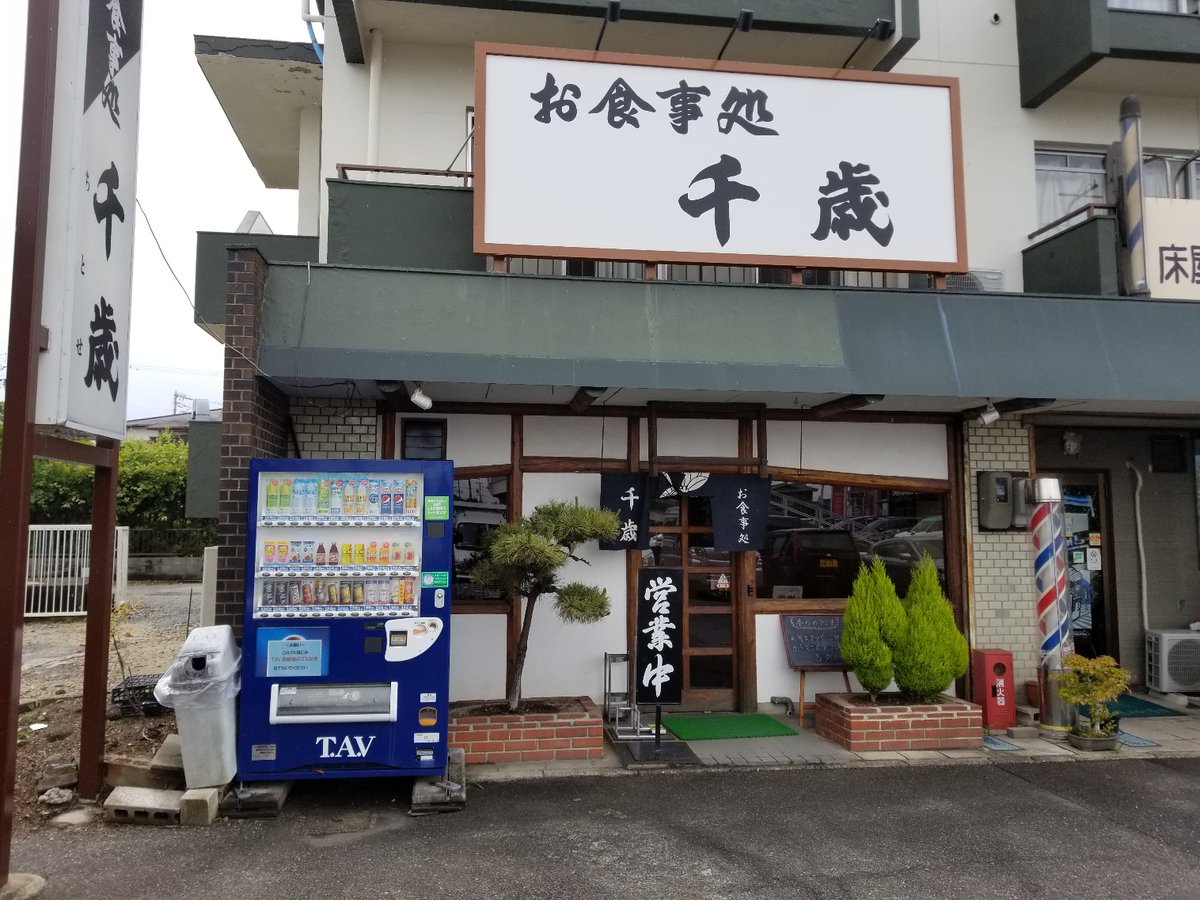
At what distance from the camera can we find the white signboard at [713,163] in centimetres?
761

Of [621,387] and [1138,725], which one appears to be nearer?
[621,387]

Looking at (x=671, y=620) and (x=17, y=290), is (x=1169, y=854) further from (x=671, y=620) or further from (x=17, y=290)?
(x=17, y=290)

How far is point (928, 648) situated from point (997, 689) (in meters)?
1.29

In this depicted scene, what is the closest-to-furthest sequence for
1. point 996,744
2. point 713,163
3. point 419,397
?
point 419,397, point 996,744, point 713,163

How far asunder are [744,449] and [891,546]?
2.10 meters

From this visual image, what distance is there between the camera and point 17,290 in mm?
4688

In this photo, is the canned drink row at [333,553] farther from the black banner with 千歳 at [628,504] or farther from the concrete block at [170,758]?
the black banner with 千歳 at [628,504]

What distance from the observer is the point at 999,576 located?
9000mm

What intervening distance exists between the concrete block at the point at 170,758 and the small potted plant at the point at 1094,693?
25.0 ft

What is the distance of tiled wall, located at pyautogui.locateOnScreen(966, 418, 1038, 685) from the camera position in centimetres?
895

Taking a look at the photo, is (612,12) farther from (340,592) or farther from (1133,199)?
(340,592)

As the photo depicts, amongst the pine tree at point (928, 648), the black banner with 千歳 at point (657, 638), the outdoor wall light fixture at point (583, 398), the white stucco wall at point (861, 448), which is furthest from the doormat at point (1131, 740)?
the outdoor wall light fixture at point (583, 398)

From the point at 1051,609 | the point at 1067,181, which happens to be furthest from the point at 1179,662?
the point at 1067,181

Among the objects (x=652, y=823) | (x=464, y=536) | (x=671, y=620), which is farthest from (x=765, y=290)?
(x=652, y=823)
